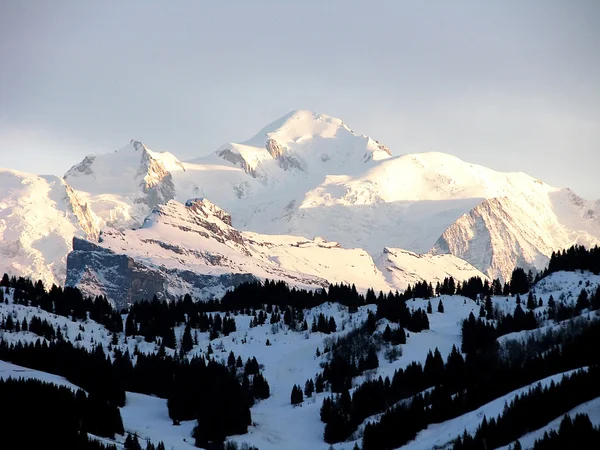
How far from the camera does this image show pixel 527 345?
195 meters

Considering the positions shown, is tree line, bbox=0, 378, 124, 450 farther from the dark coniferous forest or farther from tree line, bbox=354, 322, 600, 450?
tree line, bbox=354, 322, 600, 450

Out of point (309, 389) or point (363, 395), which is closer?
point (363, 395)

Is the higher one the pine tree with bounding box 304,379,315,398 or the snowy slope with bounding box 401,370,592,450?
the pine tree with bounding box 304,379,315,398

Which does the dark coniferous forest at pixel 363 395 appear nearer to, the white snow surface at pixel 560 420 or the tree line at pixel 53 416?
the tree line at pixel 53 416

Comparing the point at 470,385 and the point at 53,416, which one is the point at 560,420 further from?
the point at 53,416

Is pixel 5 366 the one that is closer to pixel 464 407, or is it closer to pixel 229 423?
pixel 229 423

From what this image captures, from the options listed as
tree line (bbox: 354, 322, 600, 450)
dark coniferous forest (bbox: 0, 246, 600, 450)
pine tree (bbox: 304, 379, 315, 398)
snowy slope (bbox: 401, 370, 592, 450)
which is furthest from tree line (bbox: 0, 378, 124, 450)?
pine tree (bbox: 304, 379, 315, 398)

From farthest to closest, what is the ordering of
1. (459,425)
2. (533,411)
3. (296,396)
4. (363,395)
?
(296,396), (363,395), (459,425), (533,411)

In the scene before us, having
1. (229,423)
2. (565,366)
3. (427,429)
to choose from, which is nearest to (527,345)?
(565,366)

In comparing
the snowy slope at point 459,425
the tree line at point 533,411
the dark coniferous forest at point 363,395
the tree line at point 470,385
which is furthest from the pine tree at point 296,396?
the tree line at point 533,411

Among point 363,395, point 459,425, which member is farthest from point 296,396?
point 459,425

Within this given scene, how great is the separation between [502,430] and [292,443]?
1569 inches

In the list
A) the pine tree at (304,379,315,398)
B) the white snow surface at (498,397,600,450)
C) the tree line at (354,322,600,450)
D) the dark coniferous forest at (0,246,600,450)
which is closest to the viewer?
the white snow surface at (498,397,600,450)

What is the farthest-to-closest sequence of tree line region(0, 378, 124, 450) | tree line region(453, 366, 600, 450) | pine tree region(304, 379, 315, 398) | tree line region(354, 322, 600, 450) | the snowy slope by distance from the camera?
pine tree region(304, 379, 315, 398) < tree line region(354, 322, 600, 450) < the snowy slope < tree line region(453, 366, 600, 450) < tree line region(0, 378, 124, 450)
